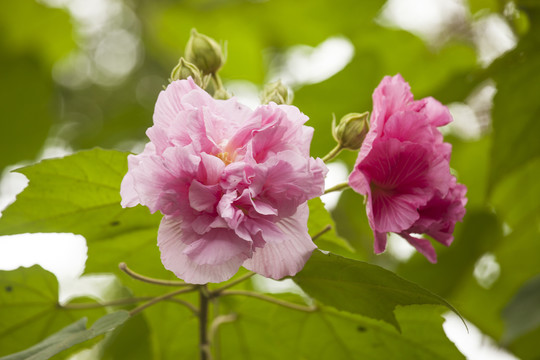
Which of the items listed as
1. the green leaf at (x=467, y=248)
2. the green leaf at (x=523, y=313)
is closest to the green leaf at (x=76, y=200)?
the green leaf at (x=523, y=313)

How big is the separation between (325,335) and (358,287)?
25cm

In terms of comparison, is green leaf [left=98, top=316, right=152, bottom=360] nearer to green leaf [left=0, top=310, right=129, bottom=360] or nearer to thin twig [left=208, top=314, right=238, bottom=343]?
thin twig [left=208, top=314, right=238, bottom=343]

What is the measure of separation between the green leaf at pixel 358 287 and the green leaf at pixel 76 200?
11.3 inches

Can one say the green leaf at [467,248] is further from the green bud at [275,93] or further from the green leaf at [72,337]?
the green leaf at [72,337]

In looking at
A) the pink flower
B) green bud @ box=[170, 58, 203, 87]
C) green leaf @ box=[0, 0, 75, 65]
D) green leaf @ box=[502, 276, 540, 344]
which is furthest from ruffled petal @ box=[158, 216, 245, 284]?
green leaf @ box=[0, 0, 75, 65]

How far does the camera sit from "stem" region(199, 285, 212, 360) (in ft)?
2.84

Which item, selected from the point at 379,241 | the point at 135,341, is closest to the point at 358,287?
the point at 379,241

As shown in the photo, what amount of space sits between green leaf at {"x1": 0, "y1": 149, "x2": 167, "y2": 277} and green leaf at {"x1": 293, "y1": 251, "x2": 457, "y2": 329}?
0.29m

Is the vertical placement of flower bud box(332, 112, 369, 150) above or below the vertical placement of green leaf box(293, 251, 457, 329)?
above

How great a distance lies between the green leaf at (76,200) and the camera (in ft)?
2.80

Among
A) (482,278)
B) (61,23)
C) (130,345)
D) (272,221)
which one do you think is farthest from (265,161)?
(61,23)

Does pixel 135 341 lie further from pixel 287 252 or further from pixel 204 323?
pixel 287 252

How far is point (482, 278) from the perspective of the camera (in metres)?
1.55

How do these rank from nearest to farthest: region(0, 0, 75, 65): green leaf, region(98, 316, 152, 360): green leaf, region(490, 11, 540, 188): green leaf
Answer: region(490, 11, 540, 188): green leaf < region(98, 316, 152, 360): green leaf < region(0, 0, 75, 65): green leaf
